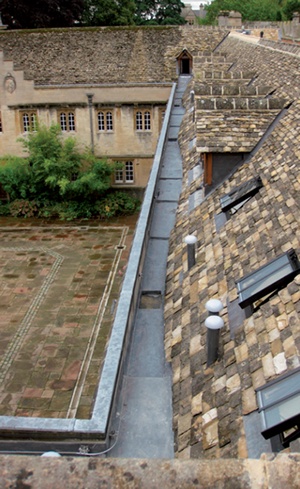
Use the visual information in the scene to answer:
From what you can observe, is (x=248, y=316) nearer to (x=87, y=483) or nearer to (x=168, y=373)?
(x=168, y=373)

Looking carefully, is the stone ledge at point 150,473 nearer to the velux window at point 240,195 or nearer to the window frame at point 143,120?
the velux window at point 240,195

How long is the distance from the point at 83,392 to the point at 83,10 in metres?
44.4

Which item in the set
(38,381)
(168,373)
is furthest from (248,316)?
(38,381)

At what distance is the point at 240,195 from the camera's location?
31.5ft

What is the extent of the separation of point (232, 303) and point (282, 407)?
7.92ft

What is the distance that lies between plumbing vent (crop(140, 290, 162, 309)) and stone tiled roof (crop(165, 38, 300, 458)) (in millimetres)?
235

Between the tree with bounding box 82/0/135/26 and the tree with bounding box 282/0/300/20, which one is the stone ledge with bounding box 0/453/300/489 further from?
the tree with bounding box 282/0/300/20

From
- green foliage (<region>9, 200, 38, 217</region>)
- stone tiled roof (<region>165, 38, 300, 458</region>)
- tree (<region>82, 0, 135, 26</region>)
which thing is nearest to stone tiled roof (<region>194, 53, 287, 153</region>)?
stone tiled roof (<region>165, 38, 300, 458</region>)

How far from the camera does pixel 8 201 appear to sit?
33625 mm

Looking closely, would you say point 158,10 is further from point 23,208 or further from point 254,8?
point 23,208

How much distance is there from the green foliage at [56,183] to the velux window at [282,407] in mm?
27355

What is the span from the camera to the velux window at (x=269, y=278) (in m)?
6.18


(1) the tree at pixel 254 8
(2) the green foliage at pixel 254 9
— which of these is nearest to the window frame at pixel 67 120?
(1) the tree at pixel 254 8

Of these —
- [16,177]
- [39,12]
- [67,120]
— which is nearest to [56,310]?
[16,177]
